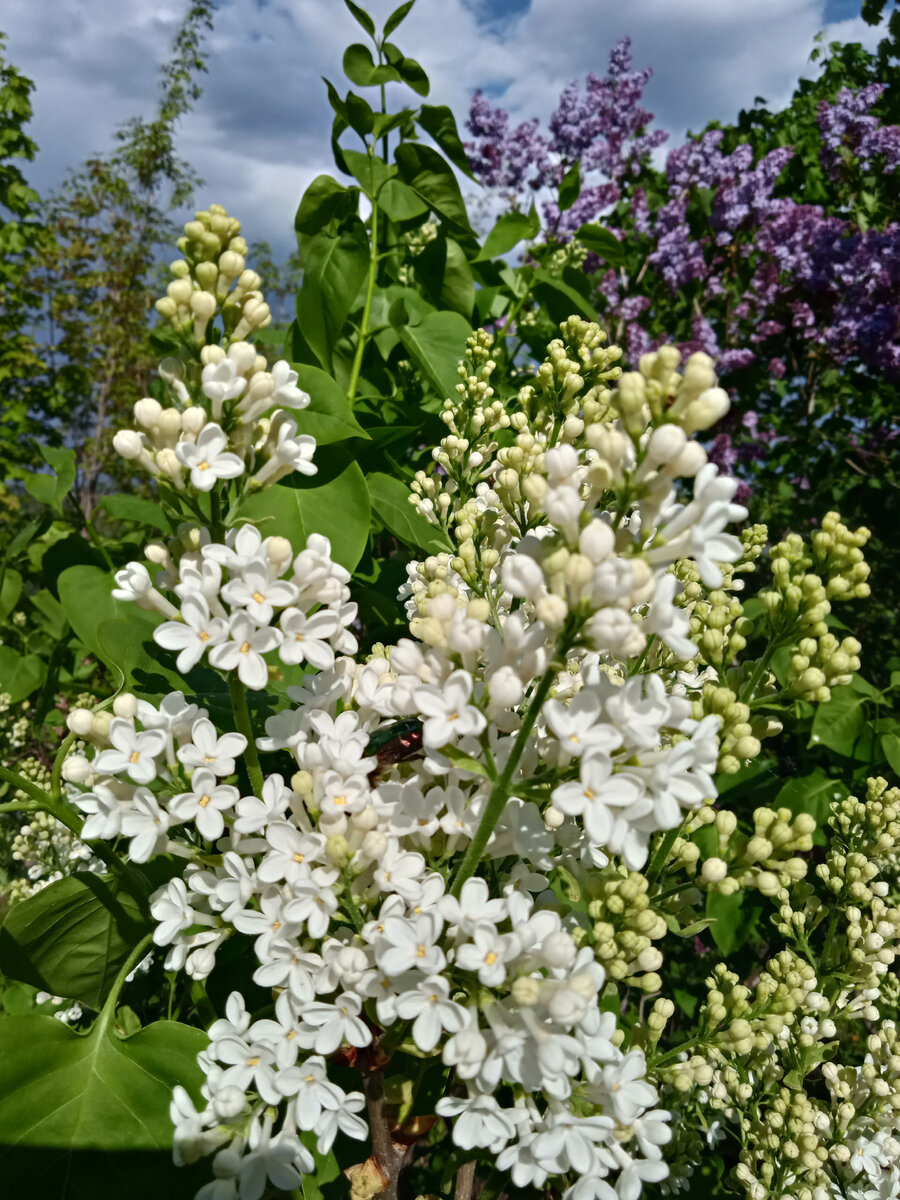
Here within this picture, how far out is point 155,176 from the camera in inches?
496

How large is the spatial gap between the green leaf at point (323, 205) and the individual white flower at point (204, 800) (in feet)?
5.90

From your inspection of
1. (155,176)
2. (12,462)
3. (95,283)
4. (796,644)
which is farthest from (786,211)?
(155,176)

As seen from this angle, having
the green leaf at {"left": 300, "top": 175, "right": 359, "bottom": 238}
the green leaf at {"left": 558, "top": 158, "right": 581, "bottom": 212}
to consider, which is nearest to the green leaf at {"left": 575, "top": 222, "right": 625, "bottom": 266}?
the green leaf at {"left": 558, "top": 158, "right": 581, "bottom": 212}

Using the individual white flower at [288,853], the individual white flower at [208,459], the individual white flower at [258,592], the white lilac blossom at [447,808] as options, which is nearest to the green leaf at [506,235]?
the white lilac blossom at [447,808]

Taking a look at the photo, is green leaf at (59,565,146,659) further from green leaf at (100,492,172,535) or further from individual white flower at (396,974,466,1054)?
individual white flower at (396,974,466,1054)

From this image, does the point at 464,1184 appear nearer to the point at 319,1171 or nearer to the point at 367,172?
the point at 319,1171

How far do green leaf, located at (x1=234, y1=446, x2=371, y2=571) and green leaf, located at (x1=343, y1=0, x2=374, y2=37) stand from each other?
1321 millimetres

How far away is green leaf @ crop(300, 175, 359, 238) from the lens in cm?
220

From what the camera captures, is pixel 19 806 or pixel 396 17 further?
pixel 396 17

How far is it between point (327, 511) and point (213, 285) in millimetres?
599

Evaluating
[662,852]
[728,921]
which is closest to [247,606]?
[662,852]

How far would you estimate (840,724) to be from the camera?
246 centimetres

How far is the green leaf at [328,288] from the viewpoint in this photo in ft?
6.67

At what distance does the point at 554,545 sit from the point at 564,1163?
737 millimetres
